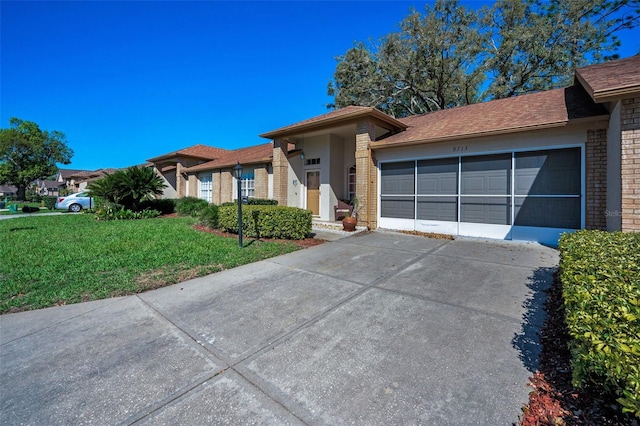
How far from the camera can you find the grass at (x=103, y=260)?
4.60 m

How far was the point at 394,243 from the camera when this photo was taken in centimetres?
810

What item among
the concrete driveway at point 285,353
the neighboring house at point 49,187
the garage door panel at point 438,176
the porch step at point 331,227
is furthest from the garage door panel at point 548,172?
the neighboring house at point 49,187

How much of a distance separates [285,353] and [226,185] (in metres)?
16.5

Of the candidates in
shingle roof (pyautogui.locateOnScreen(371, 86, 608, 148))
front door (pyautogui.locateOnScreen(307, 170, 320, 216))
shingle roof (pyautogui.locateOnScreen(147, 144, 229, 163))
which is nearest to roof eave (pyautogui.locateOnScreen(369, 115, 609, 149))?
shingle roof (pyautogui.locateOnScreen(371, 86, 608, 148))

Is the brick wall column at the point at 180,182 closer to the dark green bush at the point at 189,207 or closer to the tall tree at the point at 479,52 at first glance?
the dark green bush at the point at 189,207

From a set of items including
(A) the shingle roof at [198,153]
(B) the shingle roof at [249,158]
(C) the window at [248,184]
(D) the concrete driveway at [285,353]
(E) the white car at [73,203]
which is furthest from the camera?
(E) the white car at [73,203]

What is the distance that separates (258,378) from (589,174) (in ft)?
28.7

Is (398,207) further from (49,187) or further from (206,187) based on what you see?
(49,187)

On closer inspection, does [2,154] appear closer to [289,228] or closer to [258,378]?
[289,228]

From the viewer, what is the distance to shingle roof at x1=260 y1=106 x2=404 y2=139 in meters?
9.97

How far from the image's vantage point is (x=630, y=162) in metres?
5.37

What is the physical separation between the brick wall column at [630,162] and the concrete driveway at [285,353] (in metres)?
2.24

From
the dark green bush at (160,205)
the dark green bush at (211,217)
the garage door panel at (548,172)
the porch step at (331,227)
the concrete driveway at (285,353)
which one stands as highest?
the garage door panel at (548,172)

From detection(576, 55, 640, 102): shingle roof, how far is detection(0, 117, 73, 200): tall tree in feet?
184
